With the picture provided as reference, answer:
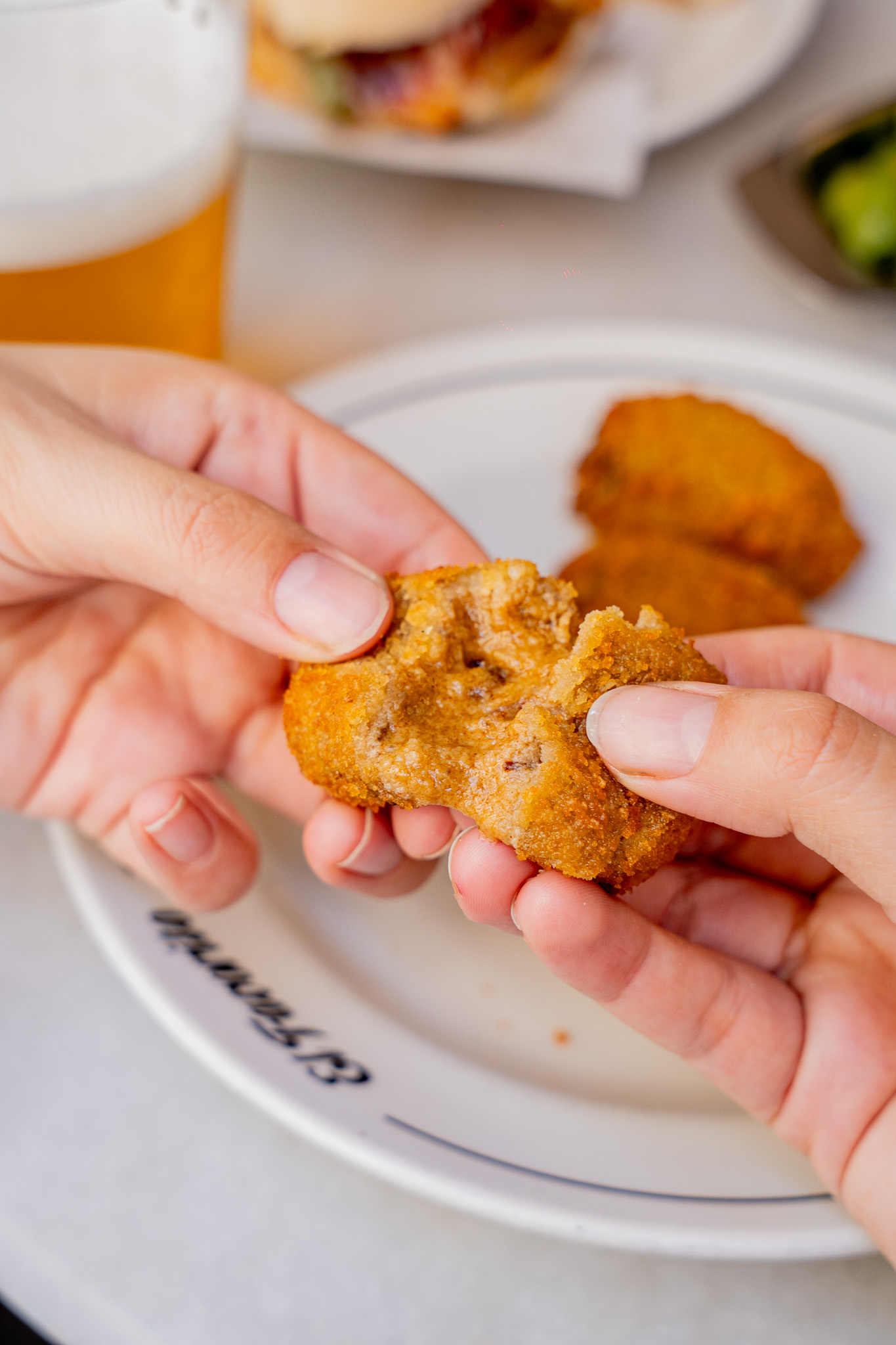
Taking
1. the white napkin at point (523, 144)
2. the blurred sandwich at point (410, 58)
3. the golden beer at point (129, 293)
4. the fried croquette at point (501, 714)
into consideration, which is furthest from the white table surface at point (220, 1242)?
the blurred sandwich at point (410, 58)

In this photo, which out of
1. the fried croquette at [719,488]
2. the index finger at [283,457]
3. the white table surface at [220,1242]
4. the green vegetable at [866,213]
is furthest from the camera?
the green vegetable at [866,213]

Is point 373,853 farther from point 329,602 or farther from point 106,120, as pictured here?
point 106,120

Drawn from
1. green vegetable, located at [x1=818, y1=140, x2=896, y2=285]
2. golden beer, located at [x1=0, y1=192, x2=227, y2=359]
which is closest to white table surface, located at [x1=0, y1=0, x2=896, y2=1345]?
golden beer, located at [x1=0, y1=192, x2=227, y2=359]

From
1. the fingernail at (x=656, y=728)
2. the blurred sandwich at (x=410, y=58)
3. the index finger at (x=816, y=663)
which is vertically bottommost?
the index finger at (x=816, y=663)

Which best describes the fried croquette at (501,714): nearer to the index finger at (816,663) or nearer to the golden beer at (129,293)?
the index finger at (816,663)

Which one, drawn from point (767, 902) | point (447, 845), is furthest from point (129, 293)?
point (767, 902)

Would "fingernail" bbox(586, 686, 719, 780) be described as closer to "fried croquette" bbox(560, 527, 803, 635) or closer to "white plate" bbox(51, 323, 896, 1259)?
"white plate" bbox(51, 323, 896, 1259)
